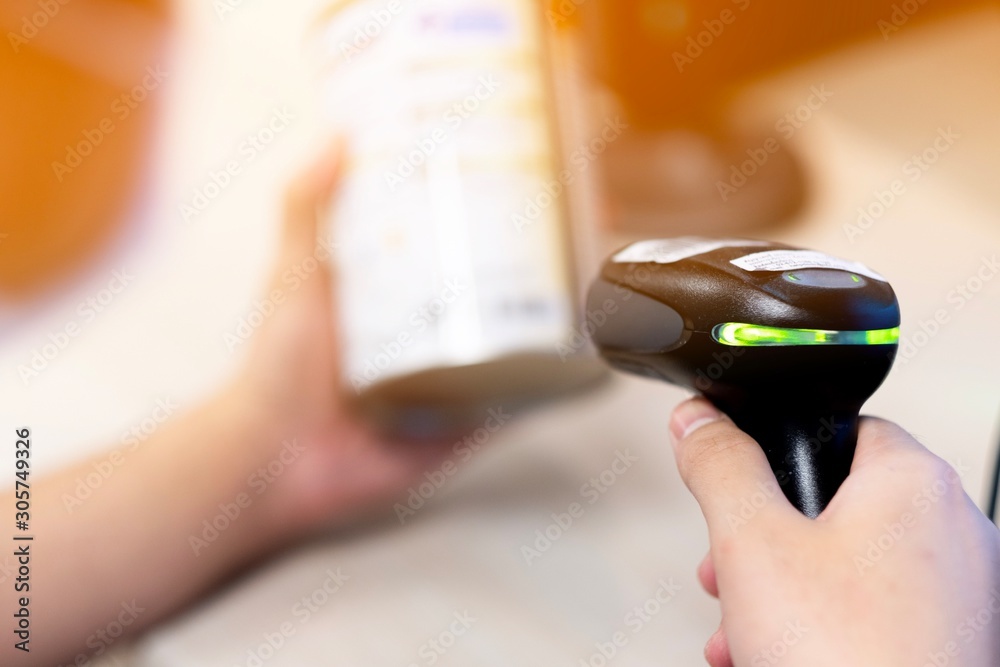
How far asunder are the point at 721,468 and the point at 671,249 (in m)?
0.10

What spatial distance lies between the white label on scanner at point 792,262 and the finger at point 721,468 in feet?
0.23

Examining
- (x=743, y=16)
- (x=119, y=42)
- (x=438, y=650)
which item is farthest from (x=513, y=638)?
(x=743, y=16)

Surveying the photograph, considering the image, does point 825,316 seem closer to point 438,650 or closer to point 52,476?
point 438,650

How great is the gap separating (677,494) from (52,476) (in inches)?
15.2

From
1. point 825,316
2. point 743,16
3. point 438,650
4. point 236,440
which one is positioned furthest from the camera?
point 743,16

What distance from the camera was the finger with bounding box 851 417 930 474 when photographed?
0.27 m

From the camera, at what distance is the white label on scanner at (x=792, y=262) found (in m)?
0.27

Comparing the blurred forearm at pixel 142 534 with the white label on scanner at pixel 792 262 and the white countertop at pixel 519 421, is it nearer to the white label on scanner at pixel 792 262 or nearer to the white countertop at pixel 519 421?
the white countertop at pixel 519 421

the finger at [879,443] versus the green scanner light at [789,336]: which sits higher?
the green scanner light at [789,336]

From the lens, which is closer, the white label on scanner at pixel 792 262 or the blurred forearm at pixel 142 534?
the white label on scanner at pixel 792 262

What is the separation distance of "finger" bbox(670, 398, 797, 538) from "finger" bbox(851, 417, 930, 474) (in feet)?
0.12

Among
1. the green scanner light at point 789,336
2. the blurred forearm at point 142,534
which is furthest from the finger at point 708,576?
the blurred forearm at point 142,534

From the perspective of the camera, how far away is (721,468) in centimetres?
27

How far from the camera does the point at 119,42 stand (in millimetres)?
530
